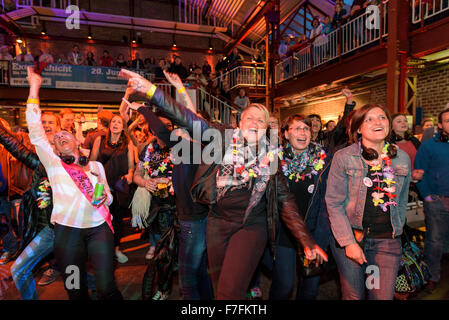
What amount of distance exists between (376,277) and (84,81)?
1264 centimetres

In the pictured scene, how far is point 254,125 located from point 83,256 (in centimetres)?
171

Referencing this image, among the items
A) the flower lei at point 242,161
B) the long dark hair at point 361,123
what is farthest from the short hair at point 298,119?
the flower lei at point 242,161

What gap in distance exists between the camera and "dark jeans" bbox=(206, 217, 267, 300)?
72.8 inches

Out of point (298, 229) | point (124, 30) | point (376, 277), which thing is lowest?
point (376, 277)

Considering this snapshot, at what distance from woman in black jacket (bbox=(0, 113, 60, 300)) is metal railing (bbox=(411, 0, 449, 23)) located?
7597mm

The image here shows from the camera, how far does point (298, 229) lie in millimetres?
2059

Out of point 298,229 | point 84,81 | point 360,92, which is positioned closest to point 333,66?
point 360,92

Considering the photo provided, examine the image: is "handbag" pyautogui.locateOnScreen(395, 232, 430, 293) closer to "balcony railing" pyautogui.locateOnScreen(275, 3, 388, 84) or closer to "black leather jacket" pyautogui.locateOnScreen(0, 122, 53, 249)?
"black leather jacket" pyautogui.locateOnScreen(0, 122, 53, 249)

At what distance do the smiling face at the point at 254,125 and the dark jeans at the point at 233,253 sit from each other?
70 centimetres

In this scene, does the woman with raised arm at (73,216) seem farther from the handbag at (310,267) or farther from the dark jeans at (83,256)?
the handbag at (310,267)

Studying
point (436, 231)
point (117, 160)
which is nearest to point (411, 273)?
point (436, 231)

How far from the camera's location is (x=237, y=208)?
2090 mm

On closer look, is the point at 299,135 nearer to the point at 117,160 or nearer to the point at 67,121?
the point at 117,160

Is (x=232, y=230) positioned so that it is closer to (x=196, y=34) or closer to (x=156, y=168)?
(x=156, y=168)
